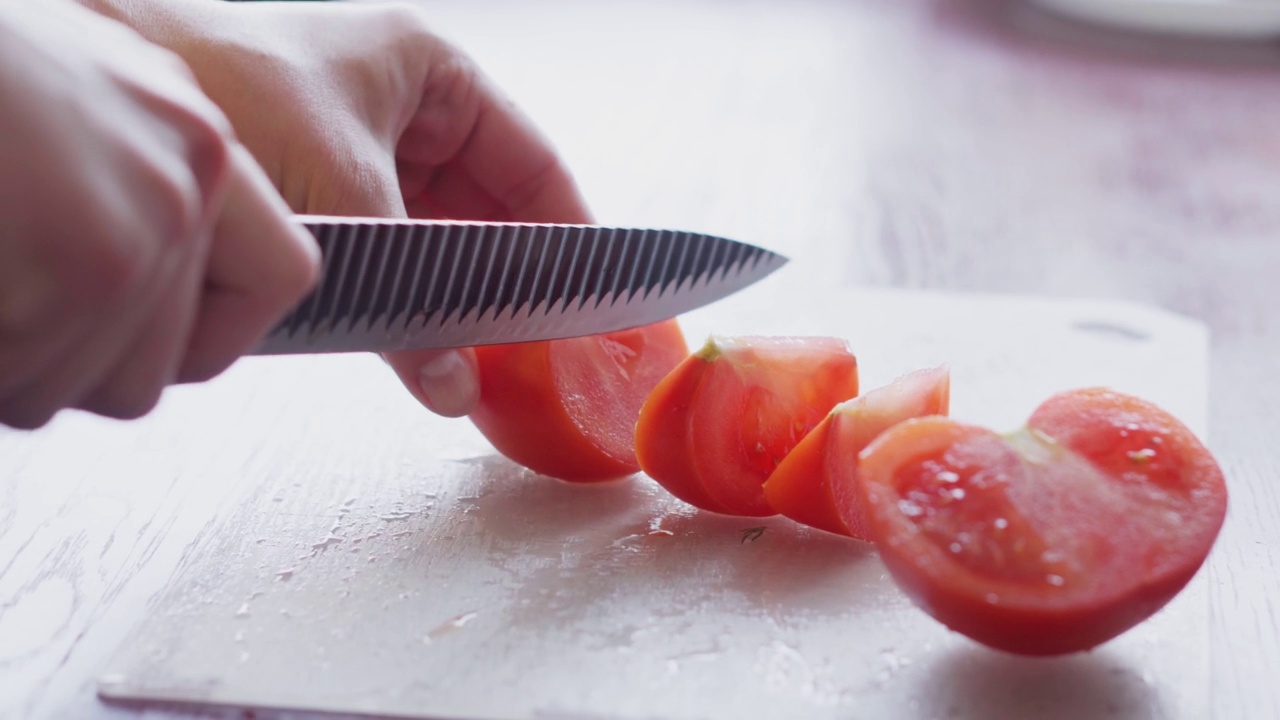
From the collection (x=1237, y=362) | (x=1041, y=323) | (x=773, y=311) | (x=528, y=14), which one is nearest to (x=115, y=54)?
(x=773, y=311)

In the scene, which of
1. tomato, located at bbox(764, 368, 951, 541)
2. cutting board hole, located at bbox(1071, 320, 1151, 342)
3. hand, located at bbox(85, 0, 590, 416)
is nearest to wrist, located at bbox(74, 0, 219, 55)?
hand, located at bbox(85, 0, 590, 416)

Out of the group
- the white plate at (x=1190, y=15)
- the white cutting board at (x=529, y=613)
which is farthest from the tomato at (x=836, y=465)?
the white plate at (x=1190, y=15)

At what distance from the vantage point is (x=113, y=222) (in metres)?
0.68

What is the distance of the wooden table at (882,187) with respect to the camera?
108 cm

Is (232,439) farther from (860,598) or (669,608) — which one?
(860,598)

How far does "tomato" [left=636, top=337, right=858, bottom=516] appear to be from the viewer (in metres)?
1.11

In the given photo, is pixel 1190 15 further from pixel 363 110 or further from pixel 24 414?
pixel 24 414

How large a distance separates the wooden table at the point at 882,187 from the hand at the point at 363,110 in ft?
0.66

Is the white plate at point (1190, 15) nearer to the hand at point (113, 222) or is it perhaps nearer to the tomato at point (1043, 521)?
the tomato at point (1043, 521)

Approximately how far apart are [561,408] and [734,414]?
0.49 feet

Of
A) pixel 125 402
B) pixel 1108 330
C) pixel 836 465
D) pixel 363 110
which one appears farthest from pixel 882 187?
pixel 125 402

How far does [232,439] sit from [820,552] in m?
0.60

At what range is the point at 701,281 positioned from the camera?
4.17 feet

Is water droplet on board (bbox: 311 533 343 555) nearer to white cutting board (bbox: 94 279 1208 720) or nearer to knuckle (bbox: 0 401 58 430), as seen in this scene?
white cutting board (bbox: 94 279 1208 720)
